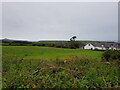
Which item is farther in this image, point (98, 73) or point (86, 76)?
point (98, 73)

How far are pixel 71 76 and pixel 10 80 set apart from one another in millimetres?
1410

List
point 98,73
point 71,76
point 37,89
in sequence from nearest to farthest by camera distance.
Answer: point 37,89, point 71,76, point 98,73

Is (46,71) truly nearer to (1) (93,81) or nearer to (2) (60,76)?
(2) (60,76)

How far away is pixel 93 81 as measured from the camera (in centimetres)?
230

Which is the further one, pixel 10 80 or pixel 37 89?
pixel 10 80

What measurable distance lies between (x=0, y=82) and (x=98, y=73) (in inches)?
95.9

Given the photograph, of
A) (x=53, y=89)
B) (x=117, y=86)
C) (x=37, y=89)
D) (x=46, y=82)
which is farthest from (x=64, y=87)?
(x=117, y=86)

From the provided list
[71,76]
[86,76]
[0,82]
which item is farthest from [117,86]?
[0,82]

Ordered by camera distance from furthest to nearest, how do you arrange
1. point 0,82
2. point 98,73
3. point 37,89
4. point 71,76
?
point 98,73, point 71,76, point 0,82, point 37,89

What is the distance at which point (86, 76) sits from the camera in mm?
2543

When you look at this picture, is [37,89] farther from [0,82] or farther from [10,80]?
[0,82]

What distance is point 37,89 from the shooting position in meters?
2.04

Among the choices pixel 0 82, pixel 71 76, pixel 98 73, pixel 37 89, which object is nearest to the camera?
pixel 37 89

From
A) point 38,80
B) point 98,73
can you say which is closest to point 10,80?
point 38,80
